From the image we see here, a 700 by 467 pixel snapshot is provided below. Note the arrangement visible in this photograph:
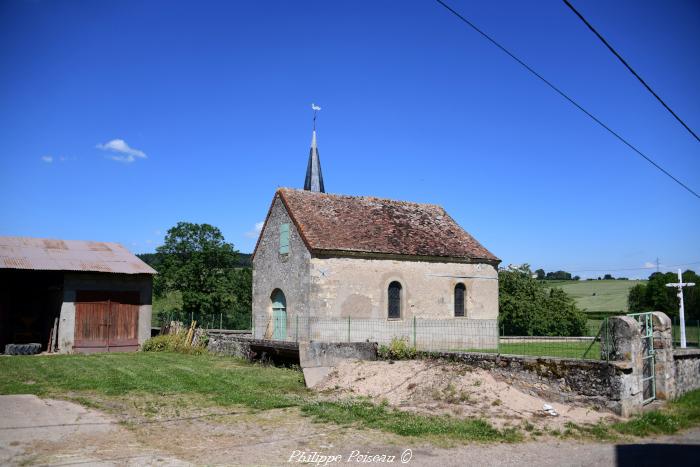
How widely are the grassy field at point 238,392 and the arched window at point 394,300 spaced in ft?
24.1

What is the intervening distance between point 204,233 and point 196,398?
3476cm

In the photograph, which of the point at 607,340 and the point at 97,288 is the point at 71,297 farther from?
the point at 607,340

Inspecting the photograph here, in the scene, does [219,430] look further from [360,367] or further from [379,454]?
[360,367]

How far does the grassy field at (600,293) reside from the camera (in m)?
60.1

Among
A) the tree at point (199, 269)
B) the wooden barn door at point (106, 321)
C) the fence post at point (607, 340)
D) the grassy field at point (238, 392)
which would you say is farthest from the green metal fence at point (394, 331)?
the tree at point (199, 269)

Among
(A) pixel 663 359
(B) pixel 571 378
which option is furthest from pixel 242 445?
(A) pixel 663 359

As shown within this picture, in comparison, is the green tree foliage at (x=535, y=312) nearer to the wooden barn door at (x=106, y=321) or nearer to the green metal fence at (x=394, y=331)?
the green metal fence at (x=394, y=331)

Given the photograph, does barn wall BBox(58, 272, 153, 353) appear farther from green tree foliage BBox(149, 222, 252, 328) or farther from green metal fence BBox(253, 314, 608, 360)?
green tree foliage BBox(149, 222, 252, 328)

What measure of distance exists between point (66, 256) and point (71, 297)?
2.25 meters

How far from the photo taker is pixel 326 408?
1173 cm

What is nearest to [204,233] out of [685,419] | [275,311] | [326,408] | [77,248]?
[77,248]

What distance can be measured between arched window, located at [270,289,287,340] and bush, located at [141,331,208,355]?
10.4ft

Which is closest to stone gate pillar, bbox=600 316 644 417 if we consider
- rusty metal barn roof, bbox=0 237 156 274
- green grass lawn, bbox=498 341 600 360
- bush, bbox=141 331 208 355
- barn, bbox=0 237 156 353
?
green grass lawn, bbox=498 341 600 360

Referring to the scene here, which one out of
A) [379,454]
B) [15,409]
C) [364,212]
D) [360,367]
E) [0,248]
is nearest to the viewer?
[379,454]
